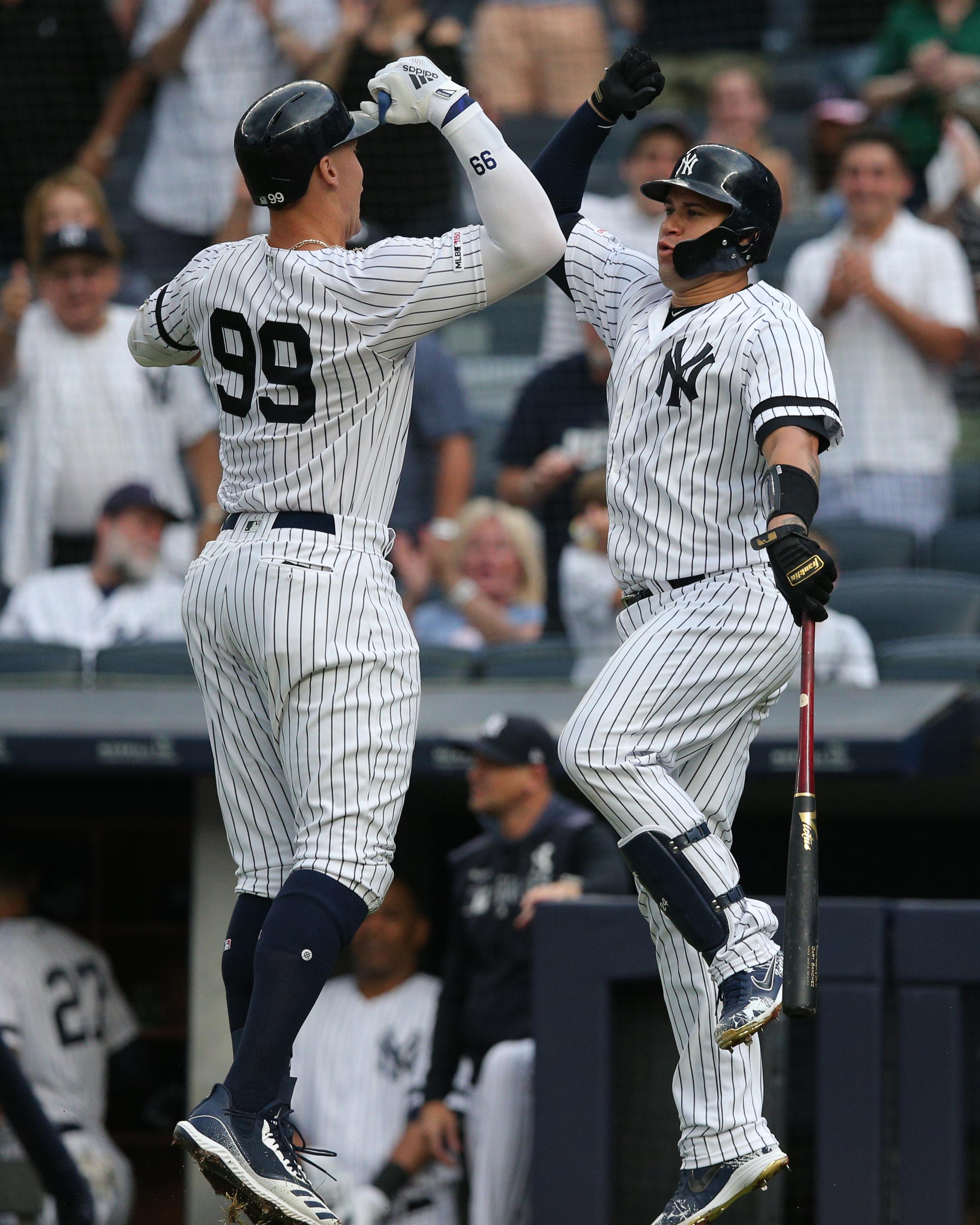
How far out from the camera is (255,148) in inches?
137

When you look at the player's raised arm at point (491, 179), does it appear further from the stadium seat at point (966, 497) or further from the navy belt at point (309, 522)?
the stadium seat at point (966, 497)

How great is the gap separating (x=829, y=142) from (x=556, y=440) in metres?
2.35

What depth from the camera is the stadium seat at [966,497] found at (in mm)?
7711

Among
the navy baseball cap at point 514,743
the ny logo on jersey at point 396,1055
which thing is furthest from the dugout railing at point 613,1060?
the ny logo on jersey at point 396,1055

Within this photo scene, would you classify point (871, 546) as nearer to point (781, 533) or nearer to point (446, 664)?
point (446, 664)

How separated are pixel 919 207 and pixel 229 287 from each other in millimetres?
5529

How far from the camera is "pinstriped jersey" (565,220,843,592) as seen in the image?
140 inches

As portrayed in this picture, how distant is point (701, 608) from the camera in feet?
12.0

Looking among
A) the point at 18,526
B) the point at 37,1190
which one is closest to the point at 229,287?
the point at 37,1190

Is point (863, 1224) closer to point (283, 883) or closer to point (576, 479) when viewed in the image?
point (283, 883)

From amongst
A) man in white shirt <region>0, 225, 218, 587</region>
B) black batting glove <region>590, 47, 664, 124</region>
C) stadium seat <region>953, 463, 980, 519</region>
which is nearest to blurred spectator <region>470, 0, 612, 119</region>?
man in white shirt <region>0, 225, 218, 587</region>

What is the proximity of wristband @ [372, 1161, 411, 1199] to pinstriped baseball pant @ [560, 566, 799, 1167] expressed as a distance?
2.34 meters

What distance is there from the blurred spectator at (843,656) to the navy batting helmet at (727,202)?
106 inches

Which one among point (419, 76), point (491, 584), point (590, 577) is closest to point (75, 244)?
point (491, 584)
